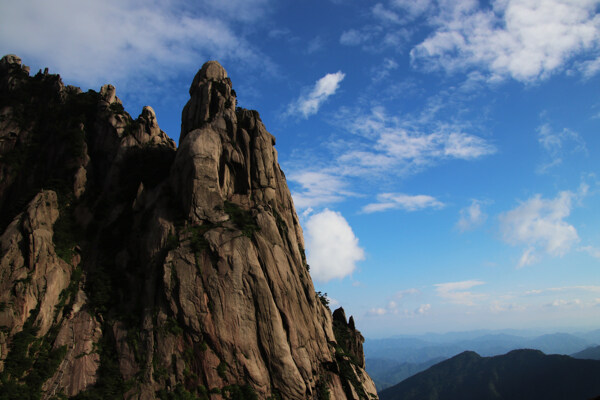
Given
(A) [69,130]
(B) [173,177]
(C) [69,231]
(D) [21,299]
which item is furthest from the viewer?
(A) [69,130]

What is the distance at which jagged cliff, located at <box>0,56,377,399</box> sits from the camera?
37.8 metres

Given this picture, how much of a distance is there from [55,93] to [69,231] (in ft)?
84.5

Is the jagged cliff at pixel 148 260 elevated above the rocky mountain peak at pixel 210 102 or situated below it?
below

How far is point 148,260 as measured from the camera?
4459 cm

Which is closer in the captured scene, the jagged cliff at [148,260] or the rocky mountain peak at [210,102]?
the jagged cliff at [148,260]

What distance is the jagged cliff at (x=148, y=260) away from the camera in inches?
1486

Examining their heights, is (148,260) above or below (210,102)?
below

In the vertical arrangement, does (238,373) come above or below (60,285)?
below

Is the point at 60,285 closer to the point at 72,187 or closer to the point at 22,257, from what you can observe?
the point at 22,257

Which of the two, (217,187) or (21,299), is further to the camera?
(217,187)

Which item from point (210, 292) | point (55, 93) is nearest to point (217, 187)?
point (210, 292)

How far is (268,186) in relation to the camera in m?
54.7

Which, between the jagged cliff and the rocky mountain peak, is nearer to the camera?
the jagged cliff

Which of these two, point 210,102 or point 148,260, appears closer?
point 148,260
